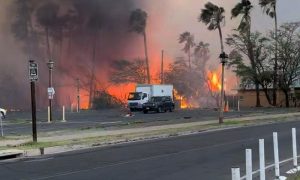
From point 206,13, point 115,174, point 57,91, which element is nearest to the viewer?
point 115,174

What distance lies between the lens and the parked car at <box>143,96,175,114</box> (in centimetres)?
5728

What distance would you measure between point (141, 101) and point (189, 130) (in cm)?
3251

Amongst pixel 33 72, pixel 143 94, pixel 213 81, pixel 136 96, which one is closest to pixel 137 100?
pixel 136 96

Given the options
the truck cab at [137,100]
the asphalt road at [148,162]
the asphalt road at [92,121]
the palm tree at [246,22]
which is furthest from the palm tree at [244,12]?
the asphalt road at [148,162]

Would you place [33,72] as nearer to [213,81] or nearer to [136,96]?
[136,96]

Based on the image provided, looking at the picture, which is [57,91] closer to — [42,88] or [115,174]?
[42,88]

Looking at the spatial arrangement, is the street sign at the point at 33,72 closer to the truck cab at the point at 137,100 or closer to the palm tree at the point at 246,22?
the truck cab at the point at 137,100

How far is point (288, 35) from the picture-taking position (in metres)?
74.3

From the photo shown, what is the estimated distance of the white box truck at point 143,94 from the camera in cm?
6219

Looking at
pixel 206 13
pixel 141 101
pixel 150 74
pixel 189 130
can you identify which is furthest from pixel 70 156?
pixel 150 74

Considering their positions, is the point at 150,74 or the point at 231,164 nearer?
the point at 231,164

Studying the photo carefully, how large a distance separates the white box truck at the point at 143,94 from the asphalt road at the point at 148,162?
40.2 meters

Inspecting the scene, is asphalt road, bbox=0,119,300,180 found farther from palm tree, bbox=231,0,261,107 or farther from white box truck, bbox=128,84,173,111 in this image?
palm tree, bbox=231,0,261,107

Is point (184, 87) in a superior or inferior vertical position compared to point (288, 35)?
inferior
